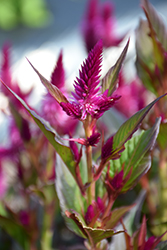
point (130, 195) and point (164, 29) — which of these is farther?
point (130, 195)

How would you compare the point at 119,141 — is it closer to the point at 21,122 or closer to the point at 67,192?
the point at 67,192

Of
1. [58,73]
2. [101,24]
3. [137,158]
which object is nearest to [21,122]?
[58,73]

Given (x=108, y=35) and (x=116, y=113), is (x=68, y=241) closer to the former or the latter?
(x=116, y=113)

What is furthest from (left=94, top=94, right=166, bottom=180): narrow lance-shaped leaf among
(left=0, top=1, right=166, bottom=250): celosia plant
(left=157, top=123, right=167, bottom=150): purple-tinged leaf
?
(left=157, top=123, right=167, bottom=150): purple-tinged leaf

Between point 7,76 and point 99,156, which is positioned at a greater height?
point 7,76

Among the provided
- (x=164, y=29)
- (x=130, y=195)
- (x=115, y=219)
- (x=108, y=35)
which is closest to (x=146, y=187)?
(x=130, y=195)
